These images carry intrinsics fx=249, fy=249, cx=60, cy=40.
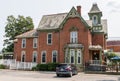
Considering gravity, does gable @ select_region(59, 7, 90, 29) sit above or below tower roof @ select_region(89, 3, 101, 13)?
below

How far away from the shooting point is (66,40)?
44781mm

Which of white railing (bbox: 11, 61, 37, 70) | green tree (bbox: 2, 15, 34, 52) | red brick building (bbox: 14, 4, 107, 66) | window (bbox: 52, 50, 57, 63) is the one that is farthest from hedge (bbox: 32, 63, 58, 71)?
green tree (bbox: 2, 15, 34, 52)

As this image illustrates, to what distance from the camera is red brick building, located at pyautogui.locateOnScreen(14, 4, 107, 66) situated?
4344cm

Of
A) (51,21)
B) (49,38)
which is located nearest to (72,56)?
(49,38)

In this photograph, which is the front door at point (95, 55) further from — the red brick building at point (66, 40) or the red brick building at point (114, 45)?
the red brick building at point (114, 45)

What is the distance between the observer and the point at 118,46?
249 feet

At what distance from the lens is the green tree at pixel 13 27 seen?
72.7 meters

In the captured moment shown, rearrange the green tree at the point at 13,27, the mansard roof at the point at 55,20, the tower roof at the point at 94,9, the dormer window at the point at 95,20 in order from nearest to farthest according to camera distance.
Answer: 1. the mansard roof at the point at 55,20
2. the dormer window at the point at 95,20
3. the tower roof at the point at 94,9
4. the green tree at the point at 13,27

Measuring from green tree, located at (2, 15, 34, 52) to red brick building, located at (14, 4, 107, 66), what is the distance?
20.8 meters

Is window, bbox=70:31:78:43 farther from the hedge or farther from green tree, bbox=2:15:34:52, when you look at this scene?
green tree, bbox=2:15:34:52

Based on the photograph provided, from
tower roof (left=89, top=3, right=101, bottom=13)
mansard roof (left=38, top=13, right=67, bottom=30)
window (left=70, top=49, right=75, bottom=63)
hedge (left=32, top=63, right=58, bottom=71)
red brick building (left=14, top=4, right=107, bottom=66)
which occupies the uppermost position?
tower roof (left=89, top=3, right=101, bottom=13)

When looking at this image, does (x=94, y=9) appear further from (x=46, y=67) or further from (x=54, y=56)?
(x=46, y=67)

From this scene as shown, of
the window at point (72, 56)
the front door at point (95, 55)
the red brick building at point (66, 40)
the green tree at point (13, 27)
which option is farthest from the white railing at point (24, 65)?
the green tree at point (13, 27)

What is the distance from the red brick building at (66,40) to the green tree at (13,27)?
2080cm
